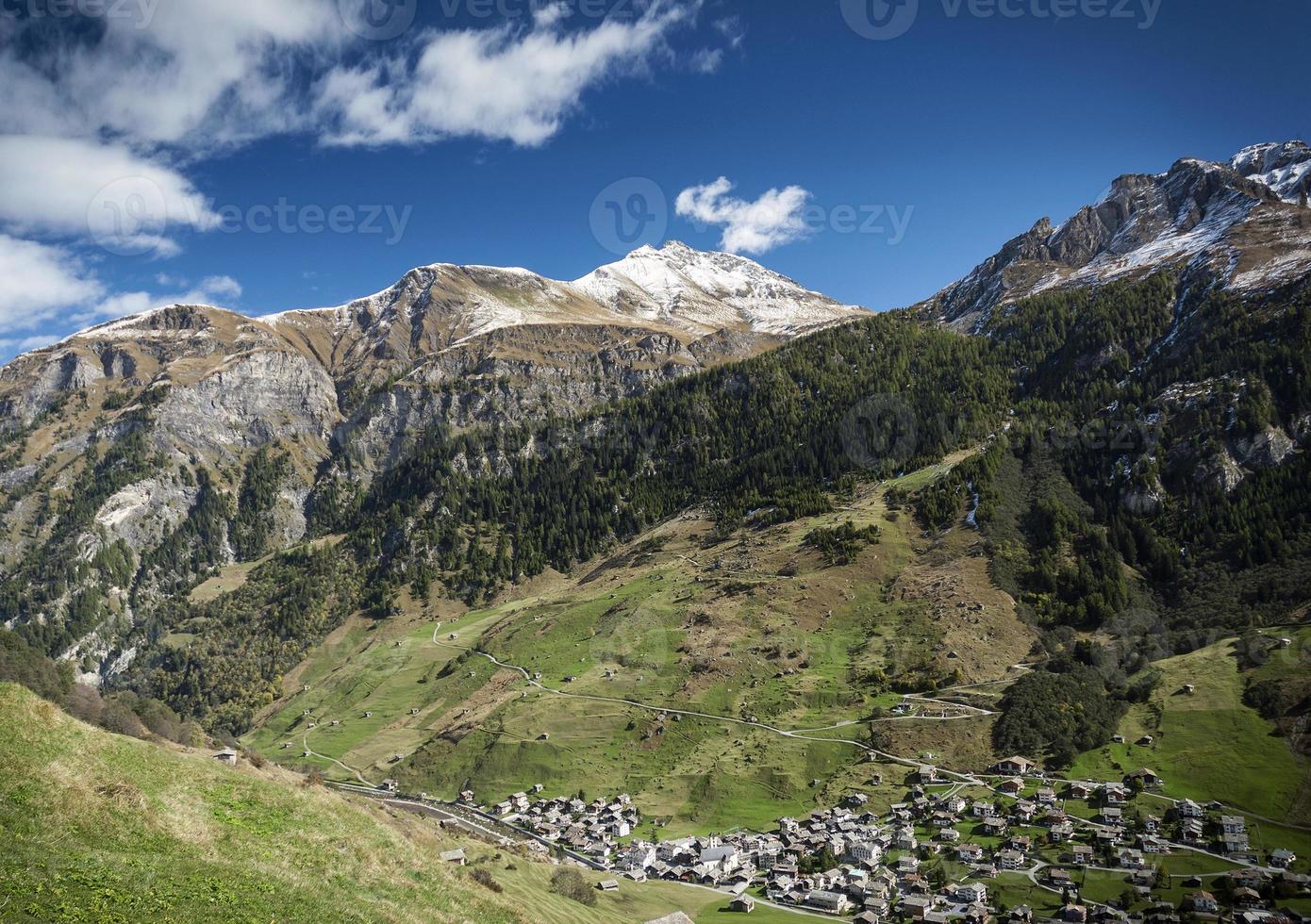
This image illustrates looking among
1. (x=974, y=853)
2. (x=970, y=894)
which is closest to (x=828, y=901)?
(x=970, y=894)

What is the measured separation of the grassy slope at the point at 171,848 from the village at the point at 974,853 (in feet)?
129

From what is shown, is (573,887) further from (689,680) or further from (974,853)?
(689,680)

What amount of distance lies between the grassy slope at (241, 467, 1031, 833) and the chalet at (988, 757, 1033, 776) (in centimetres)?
645

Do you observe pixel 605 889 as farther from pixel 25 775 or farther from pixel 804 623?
pixel 804 623

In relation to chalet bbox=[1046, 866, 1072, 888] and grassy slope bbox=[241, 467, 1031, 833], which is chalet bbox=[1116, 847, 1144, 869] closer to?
chalet bbox=[1046, 866, 1072, 888]

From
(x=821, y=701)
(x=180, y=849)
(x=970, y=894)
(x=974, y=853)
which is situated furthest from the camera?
(x=821, y=701)

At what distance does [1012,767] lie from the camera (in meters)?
93.6

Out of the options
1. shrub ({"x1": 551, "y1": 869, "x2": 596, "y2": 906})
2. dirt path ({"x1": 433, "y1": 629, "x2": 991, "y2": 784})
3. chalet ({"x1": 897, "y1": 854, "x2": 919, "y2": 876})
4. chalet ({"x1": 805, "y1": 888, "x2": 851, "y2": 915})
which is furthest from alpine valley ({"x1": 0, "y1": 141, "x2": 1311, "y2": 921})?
chalet ({"x1": 805, "y1": 888, "x2": 851, "y2": 915})

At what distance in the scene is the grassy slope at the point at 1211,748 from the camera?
8112cm

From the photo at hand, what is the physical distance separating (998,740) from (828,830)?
1206 inches

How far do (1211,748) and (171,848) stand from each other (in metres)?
110

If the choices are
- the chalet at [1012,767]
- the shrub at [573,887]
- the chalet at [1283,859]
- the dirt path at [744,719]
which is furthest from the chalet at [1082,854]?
the shrub at [573,887]

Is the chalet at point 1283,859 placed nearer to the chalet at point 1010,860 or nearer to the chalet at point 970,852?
the chalet at point 1010,860

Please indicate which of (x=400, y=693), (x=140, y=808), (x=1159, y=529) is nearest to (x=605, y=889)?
(x=140, y=808)
